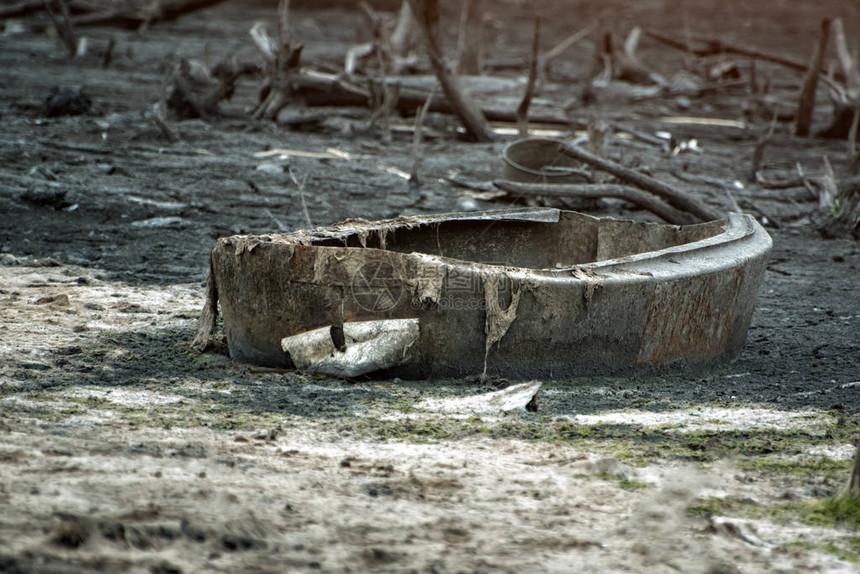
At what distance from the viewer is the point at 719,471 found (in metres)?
3.37

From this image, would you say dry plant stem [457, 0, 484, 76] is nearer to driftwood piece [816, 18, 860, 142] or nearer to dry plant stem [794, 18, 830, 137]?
dry plant stem [794, 18, 830, 137]

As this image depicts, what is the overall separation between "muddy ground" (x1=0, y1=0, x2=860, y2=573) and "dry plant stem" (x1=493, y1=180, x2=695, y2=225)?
2.13 feet

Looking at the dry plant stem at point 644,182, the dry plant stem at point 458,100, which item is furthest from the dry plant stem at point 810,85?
the dry plant stem at point 644,182

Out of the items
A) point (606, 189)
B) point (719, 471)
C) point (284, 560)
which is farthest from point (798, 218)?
point (284, 560)

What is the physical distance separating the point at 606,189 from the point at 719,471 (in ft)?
15.5

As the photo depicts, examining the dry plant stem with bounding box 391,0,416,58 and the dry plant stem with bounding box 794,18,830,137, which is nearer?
the dry plant stem with bounding box 794,18,830,137

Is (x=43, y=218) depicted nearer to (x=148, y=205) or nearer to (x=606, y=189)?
(x=148, y=205)

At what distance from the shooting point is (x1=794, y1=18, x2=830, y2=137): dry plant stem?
40.8ft

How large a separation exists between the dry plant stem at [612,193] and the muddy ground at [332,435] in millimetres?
649

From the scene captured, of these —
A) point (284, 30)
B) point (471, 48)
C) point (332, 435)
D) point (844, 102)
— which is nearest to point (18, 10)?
point (471, 48)

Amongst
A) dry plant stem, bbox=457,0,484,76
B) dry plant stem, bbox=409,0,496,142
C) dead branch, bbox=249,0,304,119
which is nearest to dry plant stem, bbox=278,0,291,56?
dead branch, bbox=249,0,304,119

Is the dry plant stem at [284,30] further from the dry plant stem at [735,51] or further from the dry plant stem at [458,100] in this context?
the dry plant stem at [735,51]

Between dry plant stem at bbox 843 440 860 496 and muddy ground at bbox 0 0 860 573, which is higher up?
dry plant stem at bbox 843 440 860 496

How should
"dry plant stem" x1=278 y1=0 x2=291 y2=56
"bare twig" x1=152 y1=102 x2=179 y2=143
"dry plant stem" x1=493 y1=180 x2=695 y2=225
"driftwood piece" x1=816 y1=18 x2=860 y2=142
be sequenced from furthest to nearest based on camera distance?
"driftwood piece" x1=816 y1=18 x2=860 y2=142 < "dry plant stem" x1=278 y1=0 x2=291 y2=56 < "bare twig" x1=152 y1=102 x2=179 y2=143 < "dry plant stem" x1=493 y1=180 x2=695 y2=225
